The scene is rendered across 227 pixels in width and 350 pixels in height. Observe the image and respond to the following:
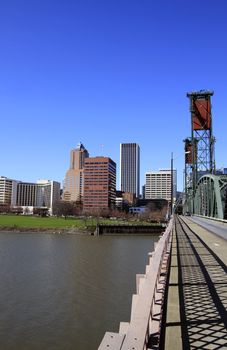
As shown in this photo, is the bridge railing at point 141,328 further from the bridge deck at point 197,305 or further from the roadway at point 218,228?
the roadway at point 218,228

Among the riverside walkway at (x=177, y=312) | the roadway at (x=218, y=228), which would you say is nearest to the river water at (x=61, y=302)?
the roadway at (x=218, y=228)

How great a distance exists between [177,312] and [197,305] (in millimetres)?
750

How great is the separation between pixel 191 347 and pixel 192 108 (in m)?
72.7

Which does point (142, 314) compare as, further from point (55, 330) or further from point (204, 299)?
point (55, 330)

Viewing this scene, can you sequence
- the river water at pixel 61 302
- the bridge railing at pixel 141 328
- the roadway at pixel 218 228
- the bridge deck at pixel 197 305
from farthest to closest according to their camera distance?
the roadway at pixel 218 228, the river water at pixel 61 302, the bridge deck at pixel 197 305, the bridge railing at pixel 141 328

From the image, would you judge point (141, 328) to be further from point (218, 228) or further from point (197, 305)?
point (218, 228)

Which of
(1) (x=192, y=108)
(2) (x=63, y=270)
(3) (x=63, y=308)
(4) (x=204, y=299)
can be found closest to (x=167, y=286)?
(4) (x=204, y=299)

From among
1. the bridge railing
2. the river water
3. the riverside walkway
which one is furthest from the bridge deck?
the river water

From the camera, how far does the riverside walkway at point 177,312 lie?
12.1 feet

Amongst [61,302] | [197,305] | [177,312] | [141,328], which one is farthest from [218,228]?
[141,328]

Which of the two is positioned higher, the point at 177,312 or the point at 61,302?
the point at 177,312

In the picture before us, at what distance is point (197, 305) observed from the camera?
24.5 feet

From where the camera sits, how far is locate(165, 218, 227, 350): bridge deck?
5.54 metres

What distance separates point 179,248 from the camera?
1759 centimetres
